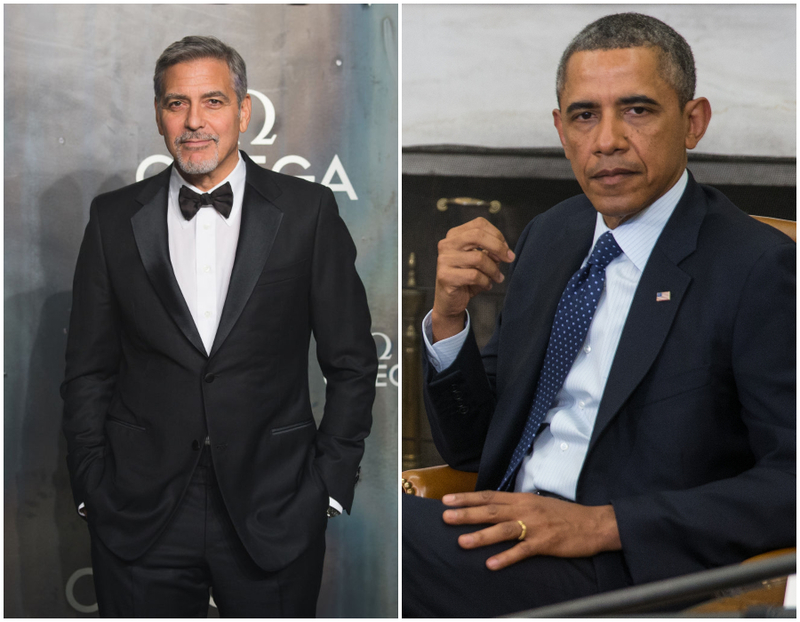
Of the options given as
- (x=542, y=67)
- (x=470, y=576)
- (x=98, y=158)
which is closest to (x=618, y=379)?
(x=470, y=576)

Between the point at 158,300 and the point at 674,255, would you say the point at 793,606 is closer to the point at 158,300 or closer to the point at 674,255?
the point at 674,255

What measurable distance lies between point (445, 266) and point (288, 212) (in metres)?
0.47

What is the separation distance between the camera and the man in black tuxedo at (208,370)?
2176 mm

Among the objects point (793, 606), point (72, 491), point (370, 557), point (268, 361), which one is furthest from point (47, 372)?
point (793, 606)

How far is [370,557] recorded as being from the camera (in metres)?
2.32

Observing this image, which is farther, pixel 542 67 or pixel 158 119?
pixel 542 67

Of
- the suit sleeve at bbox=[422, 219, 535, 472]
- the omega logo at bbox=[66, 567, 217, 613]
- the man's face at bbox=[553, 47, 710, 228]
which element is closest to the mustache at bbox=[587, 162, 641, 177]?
the man's face at bbox=[553, 47, 710, 228]

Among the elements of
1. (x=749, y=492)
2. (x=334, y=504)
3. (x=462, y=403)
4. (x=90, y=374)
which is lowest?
(x=334, y=504)

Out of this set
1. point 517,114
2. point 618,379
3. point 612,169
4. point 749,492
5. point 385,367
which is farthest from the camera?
point 517,114

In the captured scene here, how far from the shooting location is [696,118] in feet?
7.00

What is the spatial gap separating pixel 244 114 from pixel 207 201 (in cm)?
27

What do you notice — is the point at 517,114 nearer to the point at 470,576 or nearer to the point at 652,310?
the point at 652,310

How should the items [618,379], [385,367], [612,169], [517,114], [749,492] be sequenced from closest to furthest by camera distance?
[749,492] → [618,379] → [612,169] → [385,367] → [517,114]

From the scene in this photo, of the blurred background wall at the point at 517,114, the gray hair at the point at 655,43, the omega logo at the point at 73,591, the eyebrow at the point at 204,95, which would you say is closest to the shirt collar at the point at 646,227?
the gray hair at the point at 655,43
